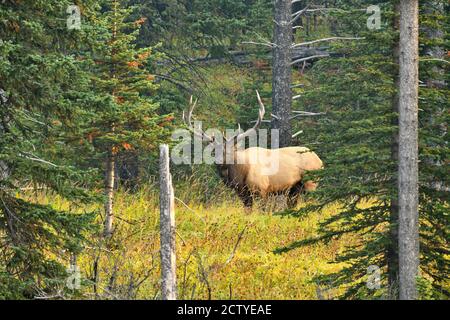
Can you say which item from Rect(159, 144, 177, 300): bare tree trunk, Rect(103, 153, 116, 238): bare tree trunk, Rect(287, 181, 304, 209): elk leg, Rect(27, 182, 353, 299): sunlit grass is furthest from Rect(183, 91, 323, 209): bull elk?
Rect(159, 144, 177, 300): bare tree trunk

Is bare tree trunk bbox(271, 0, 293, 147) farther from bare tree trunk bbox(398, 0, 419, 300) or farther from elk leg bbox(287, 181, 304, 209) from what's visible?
bare tree trunk bbox(398, 0, 419, 300)

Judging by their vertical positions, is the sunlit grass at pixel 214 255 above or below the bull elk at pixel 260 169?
below

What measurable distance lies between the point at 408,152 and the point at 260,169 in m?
8.78

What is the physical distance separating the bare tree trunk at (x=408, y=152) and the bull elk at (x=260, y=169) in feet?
25.9

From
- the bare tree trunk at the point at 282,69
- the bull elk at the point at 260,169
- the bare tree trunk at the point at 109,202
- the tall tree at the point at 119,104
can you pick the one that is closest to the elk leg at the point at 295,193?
the bull elk at the point at 260,169

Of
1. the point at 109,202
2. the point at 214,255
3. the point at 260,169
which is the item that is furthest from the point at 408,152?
the point at 260,169

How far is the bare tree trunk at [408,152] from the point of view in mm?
10977

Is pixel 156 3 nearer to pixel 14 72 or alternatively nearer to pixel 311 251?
pixel 311 251

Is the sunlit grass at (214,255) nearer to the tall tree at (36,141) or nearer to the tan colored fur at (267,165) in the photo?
the tall tree at (36,141)

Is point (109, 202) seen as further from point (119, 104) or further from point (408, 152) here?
point (408, 152)

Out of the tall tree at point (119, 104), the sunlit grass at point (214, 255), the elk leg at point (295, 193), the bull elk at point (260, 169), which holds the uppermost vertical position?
the tall tree at point (119, 104)

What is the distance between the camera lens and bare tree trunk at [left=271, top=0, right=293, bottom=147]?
20250 millimetres

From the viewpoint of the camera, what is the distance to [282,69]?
20.6 meters

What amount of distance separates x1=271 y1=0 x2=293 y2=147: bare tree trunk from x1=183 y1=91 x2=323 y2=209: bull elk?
0.96 meters
